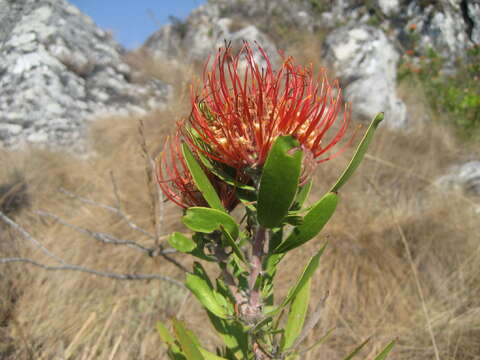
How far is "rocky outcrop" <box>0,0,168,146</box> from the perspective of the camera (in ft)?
10.4

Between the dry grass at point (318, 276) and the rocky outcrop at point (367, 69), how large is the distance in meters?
1.77

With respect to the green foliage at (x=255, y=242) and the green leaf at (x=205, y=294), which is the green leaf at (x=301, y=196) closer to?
the green foliage at (x=255, y=242)

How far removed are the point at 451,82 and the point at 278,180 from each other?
558 cm

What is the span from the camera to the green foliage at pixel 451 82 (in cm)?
361

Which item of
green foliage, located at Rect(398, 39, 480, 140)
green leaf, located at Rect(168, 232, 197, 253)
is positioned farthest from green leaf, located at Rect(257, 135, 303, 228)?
green foliage, located at Rect(398, 39, 480, 140)

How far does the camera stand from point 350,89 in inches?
182

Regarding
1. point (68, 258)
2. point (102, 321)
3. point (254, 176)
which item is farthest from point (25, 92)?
point (254, 176)

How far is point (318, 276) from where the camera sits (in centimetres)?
186

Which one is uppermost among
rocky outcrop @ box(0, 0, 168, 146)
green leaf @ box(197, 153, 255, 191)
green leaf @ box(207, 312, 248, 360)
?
rocky outcrop @ box(0, 0, 168, 146)

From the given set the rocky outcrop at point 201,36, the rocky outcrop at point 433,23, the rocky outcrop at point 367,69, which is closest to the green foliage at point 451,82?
the rocky outcrop at point 433,23

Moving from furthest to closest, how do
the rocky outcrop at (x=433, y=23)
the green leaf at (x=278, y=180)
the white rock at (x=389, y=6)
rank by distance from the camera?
1. the white rock at (x=389, y=6)
2. the rocky outcrop at (x=433, y=23)
3. the green leaf at (x=278, y=180)

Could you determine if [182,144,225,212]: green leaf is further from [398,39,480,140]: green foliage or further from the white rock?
the white rock

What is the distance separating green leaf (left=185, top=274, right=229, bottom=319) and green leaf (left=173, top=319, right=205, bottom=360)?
0.04 metres

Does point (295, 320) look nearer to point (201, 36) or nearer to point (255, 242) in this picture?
point (255, 242)
